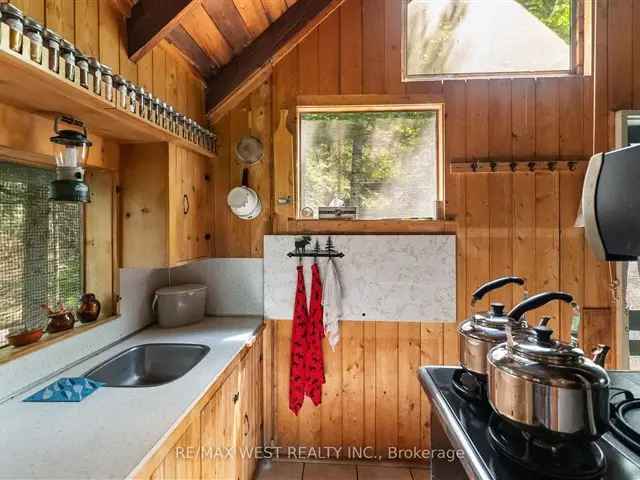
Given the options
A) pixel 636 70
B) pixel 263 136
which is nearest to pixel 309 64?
pixel 263 136

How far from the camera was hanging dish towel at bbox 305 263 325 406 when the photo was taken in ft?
7.21

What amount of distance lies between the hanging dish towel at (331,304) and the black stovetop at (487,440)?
0.93 metres

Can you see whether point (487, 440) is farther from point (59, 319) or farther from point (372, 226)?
point (59, 319)

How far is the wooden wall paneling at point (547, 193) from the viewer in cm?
216

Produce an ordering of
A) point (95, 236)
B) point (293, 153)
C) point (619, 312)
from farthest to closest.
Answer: point (293, 153) < point (619, 312) < point (95, 236)

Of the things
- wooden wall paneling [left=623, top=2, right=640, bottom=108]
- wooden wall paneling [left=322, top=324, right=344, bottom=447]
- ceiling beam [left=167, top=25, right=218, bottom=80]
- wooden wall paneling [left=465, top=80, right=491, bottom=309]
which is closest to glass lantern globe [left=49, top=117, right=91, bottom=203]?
ceiling beam [left=167, top=25, right=218, bottom=80]

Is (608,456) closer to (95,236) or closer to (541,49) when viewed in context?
(95,236)

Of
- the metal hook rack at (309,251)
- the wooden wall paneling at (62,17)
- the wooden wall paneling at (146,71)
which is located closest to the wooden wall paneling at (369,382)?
the metal hook rack at (309,251)

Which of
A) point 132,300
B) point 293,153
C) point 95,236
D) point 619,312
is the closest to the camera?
point 95,236

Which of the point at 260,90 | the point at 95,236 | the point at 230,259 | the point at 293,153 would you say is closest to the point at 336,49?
the point at 260,90

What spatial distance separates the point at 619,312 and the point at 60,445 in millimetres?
2718

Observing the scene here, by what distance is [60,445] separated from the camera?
91cm

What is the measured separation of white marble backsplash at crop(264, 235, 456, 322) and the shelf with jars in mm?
1011

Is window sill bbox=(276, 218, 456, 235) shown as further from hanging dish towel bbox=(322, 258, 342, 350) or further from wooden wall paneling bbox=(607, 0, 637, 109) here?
wooden wall paneling bbox=(607, 0, 637, 109)
